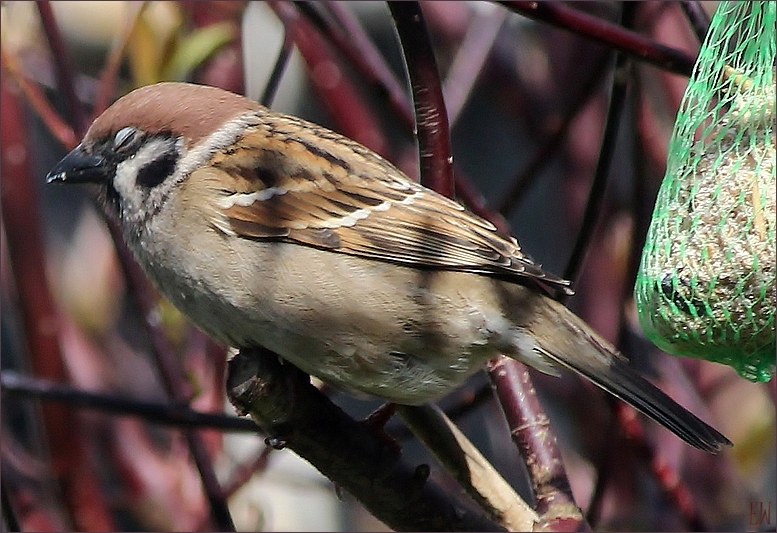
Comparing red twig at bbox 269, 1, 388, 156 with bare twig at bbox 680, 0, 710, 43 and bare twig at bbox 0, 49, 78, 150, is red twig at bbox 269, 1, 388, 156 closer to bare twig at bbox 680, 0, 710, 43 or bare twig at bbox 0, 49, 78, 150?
bare twig at bbox 0, 49, 78, 150

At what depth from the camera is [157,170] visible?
2203 mm

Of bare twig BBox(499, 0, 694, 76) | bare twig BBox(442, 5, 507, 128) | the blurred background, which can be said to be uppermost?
bare twig BBox(499, 0, 694, 76)

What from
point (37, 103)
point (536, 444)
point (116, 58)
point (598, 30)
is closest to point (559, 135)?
point (598, 30)

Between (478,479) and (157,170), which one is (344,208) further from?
(478,479)

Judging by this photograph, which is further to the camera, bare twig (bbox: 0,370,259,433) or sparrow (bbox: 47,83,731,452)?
bare twig (bbox: 0,370,259,433)

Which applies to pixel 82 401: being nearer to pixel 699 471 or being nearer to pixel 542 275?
pixel 542 275

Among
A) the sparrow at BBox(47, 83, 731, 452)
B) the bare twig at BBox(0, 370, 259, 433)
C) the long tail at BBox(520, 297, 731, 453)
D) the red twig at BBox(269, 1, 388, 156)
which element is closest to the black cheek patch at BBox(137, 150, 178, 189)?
the sparrow at BBox(47, 83, 731, 452)

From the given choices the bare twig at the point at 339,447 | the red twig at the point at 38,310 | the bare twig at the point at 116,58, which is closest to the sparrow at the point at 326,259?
the bare twig at the point at 339,447

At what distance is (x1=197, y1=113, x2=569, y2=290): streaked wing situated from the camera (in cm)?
206

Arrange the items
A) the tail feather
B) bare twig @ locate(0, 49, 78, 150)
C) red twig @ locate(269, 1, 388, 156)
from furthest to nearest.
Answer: red twig @ locate(269, 1, 388, 156)
bare twig @ locate(0, 49, 78, 150)
the tail feather

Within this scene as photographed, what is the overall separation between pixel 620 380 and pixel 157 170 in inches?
35.9

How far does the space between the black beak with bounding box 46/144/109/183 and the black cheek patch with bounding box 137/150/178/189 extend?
7cm

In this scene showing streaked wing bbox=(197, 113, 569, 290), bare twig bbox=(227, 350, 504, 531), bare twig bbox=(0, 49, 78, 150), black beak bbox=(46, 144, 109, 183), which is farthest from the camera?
bare twig bbox=(0, 49, 78, 150)

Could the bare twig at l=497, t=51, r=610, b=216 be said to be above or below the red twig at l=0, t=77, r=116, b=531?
above
